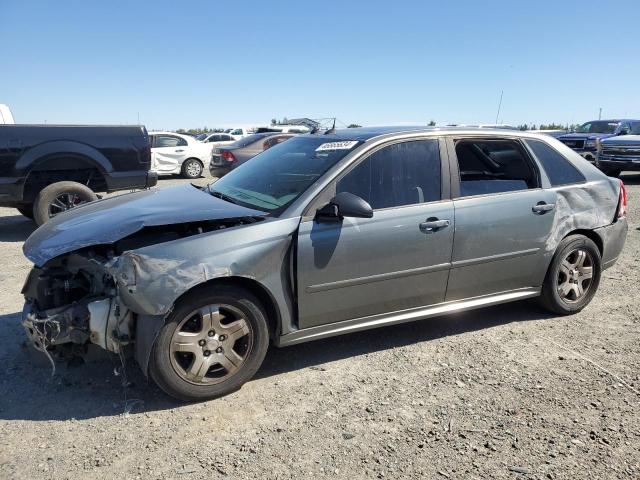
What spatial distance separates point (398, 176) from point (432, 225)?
441 mm

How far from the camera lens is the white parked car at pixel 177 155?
16.7m

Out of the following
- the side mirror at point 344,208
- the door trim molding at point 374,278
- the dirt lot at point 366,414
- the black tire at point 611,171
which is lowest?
the dirt lot at point 366,414

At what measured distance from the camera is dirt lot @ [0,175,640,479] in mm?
2709

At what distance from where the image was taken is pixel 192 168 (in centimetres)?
1745

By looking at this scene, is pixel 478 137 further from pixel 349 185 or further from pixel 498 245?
pixel 349 185

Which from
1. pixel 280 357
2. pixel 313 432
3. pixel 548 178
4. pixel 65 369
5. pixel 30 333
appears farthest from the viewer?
pixel 548 178

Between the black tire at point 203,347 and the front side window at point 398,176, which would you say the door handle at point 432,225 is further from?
the black tire at point 203,347

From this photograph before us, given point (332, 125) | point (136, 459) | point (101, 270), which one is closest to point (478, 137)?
point (332, 125)

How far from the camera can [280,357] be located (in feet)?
12.9

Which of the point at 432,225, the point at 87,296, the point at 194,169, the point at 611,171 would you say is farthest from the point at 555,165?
the point at 194,169

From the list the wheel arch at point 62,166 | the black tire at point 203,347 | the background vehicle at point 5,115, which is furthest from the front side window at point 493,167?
the background vehicle at point 5,115

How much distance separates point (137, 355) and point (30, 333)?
0.72 metres

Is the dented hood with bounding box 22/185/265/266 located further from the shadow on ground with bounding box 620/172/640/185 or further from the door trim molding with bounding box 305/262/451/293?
the shadow on ground with bounding box 620/172/640/185

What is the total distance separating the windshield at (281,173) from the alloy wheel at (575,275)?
7.36 feet
